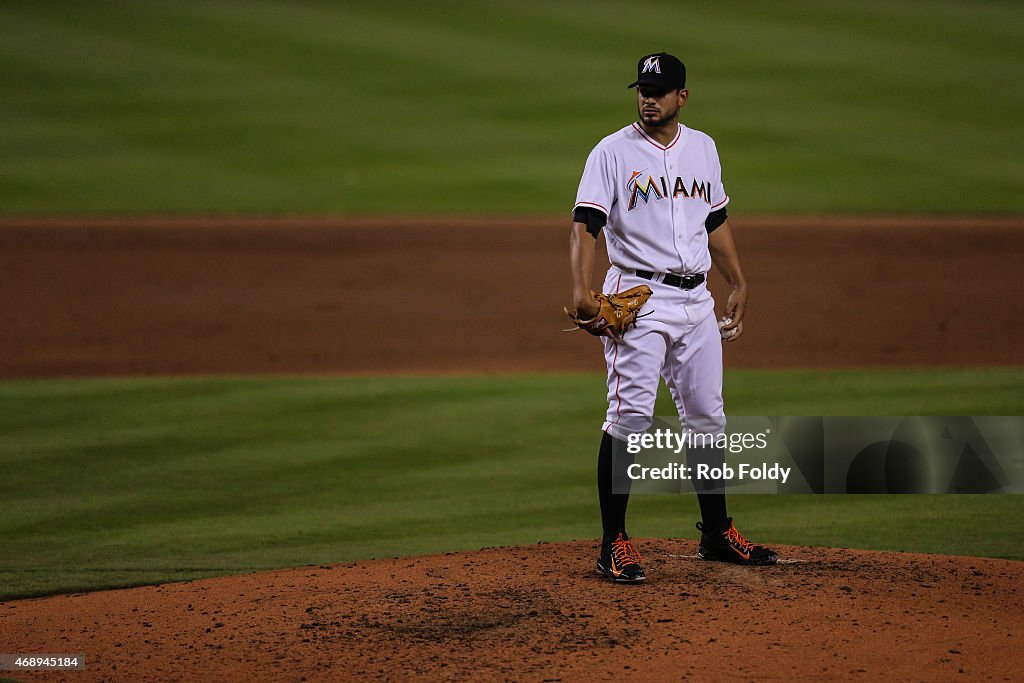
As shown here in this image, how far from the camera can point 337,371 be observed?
1032 cm

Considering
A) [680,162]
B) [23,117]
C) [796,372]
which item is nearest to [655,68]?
[680,162]

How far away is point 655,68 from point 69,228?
1121 centimetres

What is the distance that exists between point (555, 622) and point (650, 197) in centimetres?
161

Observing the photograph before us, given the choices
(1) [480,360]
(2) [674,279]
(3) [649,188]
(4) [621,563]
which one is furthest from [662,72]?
(1) [480,360]

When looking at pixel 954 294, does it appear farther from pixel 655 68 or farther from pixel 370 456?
pixel 655 68

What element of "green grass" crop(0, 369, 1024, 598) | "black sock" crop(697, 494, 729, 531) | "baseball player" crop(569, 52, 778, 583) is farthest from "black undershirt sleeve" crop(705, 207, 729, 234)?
"green grass" crop(0, 369, 1024, 598)

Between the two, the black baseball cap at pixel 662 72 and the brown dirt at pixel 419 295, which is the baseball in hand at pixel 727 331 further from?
the brown dirt at pixel 419 295

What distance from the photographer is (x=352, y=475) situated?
24.5 feet

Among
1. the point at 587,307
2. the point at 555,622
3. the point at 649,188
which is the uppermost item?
the point at 649,188

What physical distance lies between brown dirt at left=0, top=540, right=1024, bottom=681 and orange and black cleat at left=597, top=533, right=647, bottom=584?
5 cm

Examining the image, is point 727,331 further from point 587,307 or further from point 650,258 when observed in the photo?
point 587,307

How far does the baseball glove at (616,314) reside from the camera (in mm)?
4930

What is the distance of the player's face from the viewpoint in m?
5.02

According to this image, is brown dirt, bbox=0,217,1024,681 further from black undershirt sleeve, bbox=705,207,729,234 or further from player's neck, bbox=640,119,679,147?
player's neck, bbox=640,119,679,147
